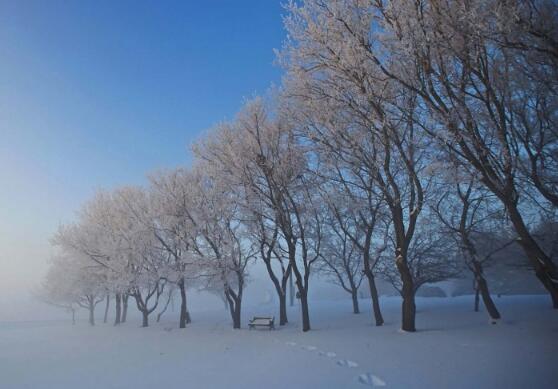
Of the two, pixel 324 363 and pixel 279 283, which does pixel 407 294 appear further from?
pixel 279 283

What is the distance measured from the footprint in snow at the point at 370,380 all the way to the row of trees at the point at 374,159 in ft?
16.1

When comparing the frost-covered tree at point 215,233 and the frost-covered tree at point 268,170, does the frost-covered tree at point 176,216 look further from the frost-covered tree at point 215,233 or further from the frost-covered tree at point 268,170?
the frost-covered tree at point 268,170

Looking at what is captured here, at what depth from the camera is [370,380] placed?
7152 millimetres

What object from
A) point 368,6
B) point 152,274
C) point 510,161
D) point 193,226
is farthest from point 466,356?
point 152,274

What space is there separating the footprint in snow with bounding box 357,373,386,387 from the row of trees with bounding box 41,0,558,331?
16.1ft

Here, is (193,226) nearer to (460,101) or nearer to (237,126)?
(237,126)

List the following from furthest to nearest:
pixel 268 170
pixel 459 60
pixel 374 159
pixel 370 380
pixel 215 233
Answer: pixel 215 233 < pixel 268 170 < pixel 374 159 < pixel 459 60 < pixel 370 380

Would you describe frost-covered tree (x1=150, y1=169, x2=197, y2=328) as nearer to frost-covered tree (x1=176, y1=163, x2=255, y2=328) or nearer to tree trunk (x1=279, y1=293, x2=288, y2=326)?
frost-covered tree (x1=176, y1=163, x2=255, y2=328)

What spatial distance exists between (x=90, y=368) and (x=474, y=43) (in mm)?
13598

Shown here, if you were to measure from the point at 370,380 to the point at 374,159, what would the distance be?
7972 millimetres

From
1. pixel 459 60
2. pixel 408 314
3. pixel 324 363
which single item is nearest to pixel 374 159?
pixel 459 60

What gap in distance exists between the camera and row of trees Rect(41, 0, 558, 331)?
8.09 metres

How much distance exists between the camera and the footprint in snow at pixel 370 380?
692cm

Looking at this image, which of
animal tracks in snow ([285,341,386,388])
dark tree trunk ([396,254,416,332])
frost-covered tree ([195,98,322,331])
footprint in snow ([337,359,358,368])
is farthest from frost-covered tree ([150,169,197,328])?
footprint in snow ([337,359,358,368])
